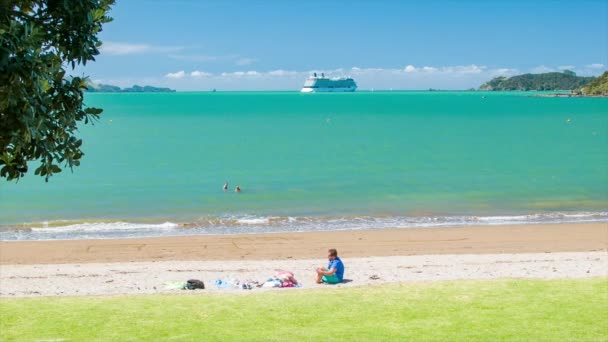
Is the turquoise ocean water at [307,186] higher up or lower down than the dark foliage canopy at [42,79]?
lower down

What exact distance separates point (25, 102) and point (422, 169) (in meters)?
44.7

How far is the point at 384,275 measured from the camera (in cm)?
1628

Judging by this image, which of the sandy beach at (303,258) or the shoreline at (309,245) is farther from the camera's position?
the shoreline at (309,245)

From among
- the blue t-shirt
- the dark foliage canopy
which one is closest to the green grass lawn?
the blue t-shirt

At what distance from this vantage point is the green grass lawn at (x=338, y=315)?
9.44 m

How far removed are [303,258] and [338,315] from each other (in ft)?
32.0

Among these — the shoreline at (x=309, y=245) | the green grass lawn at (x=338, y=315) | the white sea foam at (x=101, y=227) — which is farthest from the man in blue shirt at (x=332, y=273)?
the white sea foam at (x=101, y=227)

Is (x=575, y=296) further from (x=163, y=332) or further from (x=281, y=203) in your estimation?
(x=281, y=203)

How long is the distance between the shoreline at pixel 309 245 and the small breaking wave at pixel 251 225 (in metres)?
1.25

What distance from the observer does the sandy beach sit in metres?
15.8

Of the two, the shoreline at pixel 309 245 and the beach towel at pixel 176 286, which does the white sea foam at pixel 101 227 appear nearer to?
the shoreline at pixel 309 245

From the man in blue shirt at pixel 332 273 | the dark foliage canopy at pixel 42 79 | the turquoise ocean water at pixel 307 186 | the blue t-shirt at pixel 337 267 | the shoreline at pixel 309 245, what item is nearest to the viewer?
the dark foliage canopy at pixel 42 79

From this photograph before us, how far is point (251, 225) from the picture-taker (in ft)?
88.6

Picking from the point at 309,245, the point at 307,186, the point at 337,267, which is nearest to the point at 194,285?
the point at 337,267
